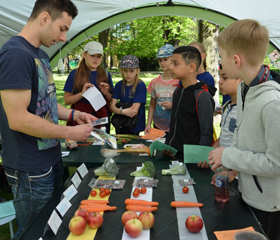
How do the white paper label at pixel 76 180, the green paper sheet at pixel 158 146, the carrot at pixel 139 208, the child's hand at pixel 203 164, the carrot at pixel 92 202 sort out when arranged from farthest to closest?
the green paper sheet at pixel 158 146 < the child's hand at pixel 203 164 < the white paper label at pixel 76 180 < the carrot at pixel 92 202 < the carrot at pixel 139 208

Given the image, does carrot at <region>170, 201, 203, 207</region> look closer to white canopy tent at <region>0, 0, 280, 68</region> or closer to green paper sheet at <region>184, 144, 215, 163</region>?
green paper sheet at <region>184, 144, 215, 163</region>

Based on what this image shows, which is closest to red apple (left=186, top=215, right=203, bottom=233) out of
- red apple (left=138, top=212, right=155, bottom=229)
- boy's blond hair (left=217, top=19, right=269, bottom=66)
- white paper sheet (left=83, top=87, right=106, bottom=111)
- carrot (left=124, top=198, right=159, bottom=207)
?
red apple (left=138, top=212, right=155, bottom=229)

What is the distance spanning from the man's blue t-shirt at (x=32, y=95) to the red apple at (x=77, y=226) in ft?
2.29

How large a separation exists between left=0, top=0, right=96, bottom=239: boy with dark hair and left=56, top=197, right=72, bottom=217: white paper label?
44 cm

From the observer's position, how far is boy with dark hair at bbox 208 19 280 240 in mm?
1381

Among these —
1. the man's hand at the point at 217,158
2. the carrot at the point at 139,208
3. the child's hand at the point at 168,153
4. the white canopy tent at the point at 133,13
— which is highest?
the white canopy tent at the point at 133,13

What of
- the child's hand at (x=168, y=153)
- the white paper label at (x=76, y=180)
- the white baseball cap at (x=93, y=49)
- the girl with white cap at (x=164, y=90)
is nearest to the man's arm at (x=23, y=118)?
the white paper label at (x=76, y=180)

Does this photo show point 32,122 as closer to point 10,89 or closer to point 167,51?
point 10,89

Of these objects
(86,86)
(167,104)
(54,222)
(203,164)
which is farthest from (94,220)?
(86,86)

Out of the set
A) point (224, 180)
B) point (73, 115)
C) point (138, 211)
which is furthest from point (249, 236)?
point (73, 115)

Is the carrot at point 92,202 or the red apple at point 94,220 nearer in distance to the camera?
the red apple at point 94,220

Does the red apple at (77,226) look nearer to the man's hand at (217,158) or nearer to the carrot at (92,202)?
the carrot at (92,202)

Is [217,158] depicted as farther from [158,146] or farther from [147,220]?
[158,146]

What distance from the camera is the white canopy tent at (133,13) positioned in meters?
3.80
